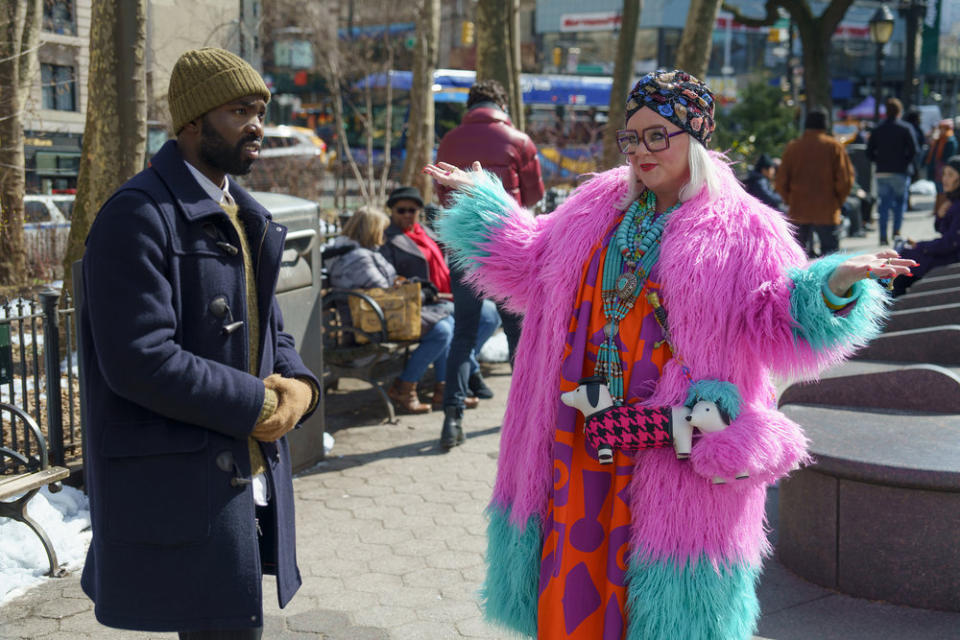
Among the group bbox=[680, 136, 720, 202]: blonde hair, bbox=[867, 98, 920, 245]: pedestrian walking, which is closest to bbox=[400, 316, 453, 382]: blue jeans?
bbox=[680, 136, 720, 202]: blonde hair

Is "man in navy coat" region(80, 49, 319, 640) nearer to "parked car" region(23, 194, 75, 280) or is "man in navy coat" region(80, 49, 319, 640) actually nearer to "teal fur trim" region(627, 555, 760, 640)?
"teal fur trim" region(627, 555, 760, 640)

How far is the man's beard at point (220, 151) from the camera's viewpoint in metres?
2.42

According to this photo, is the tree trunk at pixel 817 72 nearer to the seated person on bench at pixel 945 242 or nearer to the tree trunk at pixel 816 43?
the tree trunk at pixel 816 43

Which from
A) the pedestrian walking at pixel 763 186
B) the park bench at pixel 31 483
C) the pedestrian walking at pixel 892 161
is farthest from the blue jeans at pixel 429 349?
the pedestrian walking at pixel 892 161

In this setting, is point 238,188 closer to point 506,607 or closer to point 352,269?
point 506,607

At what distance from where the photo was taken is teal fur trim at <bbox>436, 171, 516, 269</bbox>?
3.08 meters

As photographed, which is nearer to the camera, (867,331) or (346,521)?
(867,331)

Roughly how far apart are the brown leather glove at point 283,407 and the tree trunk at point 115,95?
421 cm

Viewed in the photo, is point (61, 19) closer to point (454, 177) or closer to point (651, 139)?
point (454, 177)

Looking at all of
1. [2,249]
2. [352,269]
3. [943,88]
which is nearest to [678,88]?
[352,269]

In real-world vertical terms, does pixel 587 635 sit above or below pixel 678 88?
below

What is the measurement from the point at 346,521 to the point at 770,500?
2.12 metres

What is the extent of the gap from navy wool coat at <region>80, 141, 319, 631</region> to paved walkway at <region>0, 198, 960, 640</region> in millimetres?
1483

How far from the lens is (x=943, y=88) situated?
57.3 meters
